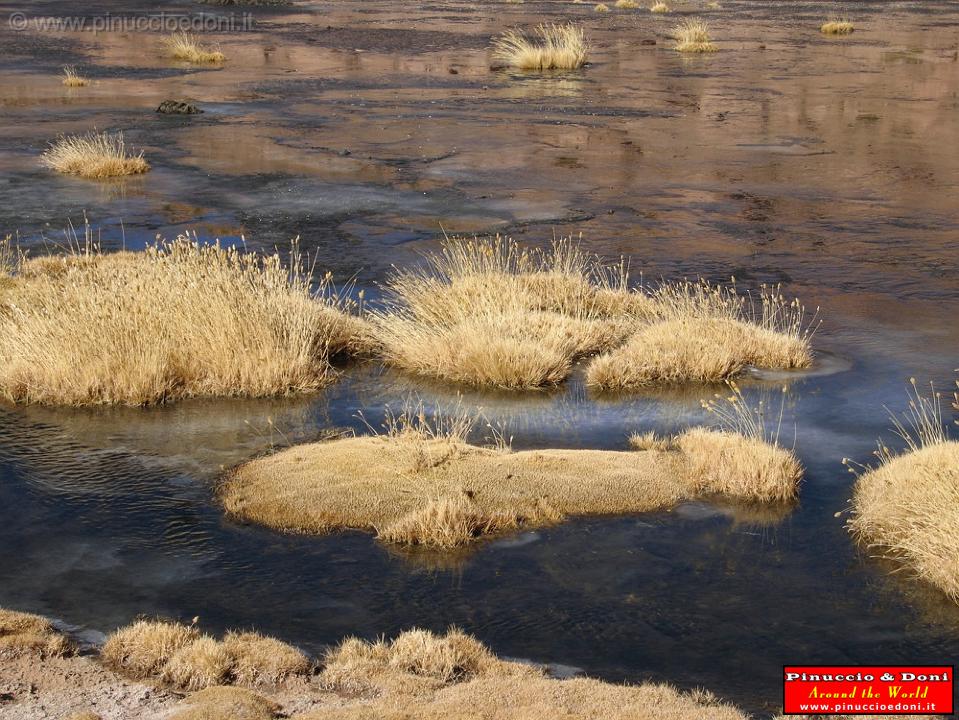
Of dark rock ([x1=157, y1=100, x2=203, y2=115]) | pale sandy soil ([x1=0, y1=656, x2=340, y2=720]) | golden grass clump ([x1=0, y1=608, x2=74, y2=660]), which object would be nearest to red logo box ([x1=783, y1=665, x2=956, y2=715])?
pale sandy soil ([x1=0, y1=656, x2=340, y2=720])

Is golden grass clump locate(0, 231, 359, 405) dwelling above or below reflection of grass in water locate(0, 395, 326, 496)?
above

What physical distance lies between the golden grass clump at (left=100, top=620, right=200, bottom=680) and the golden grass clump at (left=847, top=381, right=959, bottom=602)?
417cm

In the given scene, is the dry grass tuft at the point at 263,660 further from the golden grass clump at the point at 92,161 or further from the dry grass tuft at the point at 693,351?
the golden grass clump at the point at 92,161

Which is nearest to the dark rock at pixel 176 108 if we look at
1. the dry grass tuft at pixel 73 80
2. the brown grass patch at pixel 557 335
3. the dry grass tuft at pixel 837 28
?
the dry grass tuft at pixel 73 80

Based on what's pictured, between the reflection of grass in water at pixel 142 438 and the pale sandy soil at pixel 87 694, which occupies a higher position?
the pale sandy soil at pixel 87 694

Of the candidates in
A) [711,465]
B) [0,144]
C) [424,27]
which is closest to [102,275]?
[711,465]

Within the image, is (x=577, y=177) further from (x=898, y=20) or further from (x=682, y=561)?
(x=898, y=20)

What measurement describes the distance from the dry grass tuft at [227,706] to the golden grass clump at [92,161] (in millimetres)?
16121

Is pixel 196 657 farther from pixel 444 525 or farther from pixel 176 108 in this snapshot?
pixel 176 108

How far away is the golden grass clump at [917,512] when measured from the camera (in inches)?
290

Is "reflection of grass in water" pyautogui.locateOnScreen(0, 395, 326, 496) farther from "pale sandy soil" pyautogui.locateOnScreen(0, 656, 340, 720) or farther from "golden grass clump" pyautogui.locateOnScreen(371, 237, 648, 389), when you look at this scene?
"pale sandy soil" pyautogui.locateOnScreen(0, 656, 340, 720)

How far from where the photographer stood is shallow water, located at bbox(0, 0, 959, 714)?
725cm

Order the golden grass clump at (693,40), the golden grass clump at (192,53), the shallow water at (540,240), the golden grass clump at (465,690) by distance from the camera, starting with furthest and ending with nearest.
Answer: the golden grass clump at (693,40)
the golden grass clump at (192,53)
the shallow water at (540,240)
the golden grass clump at (465,690)

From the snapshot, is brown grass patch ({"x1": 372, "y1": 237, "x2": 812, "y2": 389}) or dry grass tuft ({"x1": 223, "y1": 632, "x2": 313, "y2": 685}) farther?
brown grass patch ({"x1": 372, "y1": 237, "x2": 812, "y2": 389})
